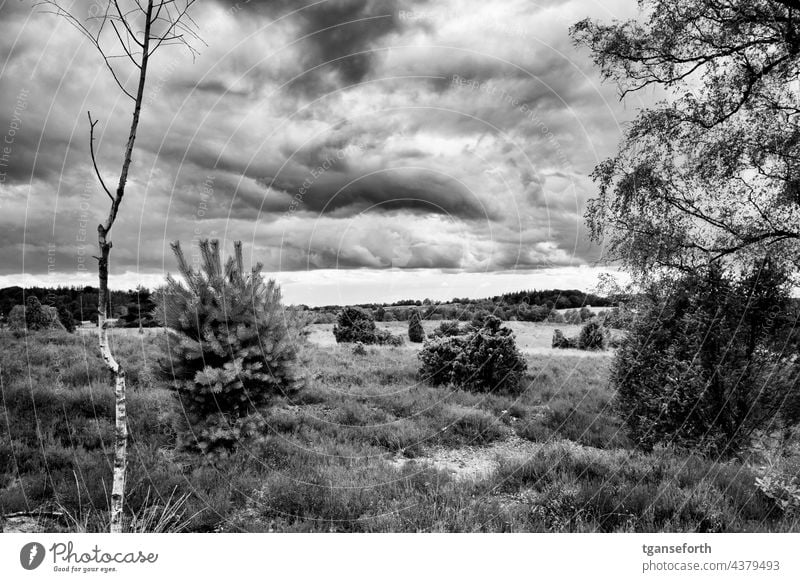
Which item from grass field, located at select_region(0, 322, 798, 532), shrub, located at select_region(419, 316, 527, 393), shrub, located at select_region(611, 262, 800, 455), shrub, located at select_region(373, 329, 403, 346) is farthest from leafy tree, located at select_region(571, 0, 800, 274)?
shrub, located at select_region(373, 329, 403, 346)

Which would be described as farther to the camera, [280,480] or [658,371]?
[658,371]

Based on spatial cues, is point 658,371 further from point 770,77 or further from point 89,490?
point 89,490

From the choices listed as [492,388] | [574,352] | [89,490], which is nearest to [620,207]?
[492,388]

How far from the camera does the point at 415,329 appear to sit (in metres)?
23.7

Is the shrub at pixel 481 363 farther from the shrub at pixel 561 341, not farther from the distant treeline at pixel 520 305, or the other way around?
the shrub at pixel 561 341

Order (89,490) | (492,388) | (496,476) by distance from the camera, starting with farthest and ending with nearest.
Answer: (492,388)
(496,476)
(89,490)

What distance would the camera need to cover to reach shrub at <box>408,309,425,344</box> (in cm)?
2345

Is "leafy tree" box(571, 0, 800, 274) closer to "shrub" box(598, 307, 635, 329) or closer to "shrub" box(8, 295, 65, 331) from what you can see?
"shrub" box(598, 307, 635, 329)

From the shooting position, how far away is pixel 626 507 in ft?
15.9

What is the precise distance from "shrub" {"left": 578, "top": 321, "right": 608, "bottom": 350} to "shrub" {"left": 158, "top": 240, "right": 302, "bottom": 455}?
1500cm

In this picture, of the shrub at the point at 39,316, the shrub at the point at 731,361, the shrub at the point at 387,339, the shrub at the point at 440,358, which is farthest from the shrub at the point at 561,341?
the shrub at the point at 39,316

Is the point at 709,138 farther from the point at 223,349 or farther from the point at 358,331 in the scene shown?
the point at 358,331

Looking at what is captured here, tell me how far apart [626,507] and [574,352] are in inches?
680

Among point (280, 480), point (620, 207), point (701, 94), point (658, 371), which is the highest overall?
point (701, 94)
